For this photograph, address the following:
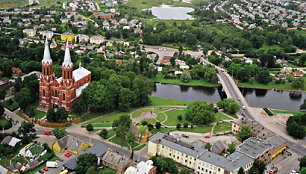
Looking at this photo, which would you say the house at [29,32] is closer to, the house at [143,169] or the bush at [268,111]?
the bush at [268,111]

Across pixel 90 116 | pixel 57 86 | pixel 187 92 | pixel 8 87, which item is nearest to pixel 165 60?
pixel 187 92

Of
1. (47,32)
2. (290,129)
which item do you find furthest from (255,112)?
(47,32)

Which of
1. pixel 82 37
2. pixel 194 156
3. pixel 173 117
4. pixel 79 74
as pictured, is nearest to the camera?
pixel 194 156

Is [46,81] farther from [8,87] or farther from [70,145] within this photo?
[70,145]

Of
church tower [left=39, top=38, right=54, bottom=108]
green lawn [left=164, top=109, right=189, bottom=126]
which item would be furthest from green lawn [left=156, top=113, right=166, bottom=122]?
church tower [left=39, top=38, right=54, bottom=108]

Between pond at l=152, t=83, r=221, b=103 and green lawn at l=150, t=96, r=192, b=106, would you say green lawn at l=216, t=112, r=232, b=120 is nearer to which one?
green lawn at l=150, t=96, r=192, b=106
